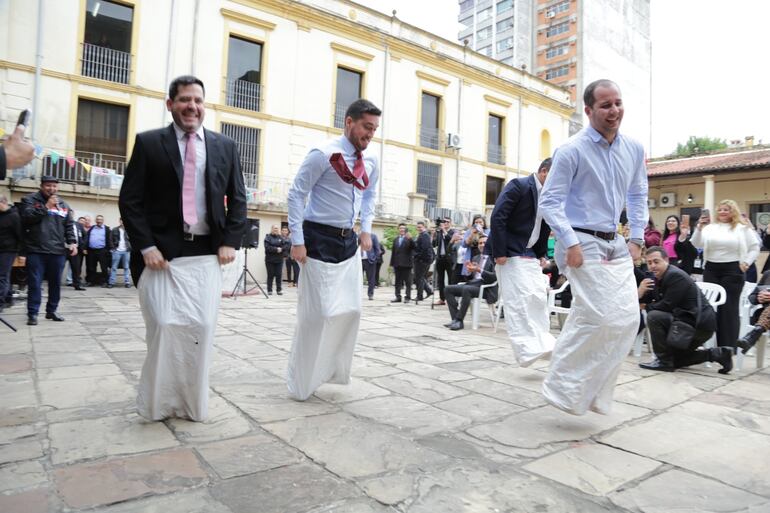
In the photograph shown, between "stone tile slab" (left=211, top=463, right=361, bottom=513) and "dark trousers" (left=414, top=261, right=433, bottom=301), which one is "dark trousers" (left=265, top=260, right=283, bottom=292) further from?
"stone tile slab" (left=211, top=463, right=361, bottom=513)

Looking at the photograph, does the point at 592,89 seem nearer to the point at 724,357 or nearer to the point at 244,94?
the point at 724,357

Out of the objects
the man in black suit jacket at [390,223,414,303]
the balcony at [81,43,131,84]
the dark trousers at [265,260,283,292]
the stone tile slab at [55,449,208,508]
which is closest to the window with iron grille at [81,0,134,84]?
the balcony at [81,43,131,84]

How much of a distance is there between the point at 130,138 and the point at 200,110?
1498 cm

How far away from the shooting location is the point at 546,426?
2.81 m

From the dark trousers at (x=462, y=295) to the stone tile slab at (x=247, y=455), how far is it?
460 cm

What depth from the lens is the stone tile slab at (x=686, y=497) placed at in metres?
1.89

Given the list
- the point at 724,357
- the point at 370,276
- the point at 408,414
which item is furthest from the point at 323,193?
the point at 370,276

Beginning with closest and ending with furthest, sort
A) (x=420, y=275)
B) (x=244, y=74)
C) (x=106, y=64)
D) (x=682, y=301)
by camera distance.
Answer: (x=682, y=301) → (x=420, y=275) → (x=106, y=64) → (x=244, y=74)

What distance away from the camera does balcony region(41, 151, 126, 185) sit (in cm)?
1400

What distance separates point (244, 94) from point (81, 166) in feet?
18.5

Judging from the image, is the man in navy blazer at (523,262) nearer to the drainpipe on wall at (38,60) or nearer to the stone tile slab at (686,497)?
the stone tile slab at (686,497)

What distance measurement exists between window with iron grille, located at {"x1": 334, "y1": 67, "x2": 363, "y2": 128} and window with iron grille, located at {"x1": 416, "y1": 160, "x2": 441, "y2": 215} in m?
3.81

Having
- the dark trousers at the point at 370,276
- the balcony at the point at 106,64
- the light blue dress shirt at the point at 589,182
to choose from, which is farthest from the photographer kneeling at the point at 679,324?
the balcony at the point at 106,64

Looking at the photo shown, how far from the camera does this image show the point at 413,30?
21.2 metres
